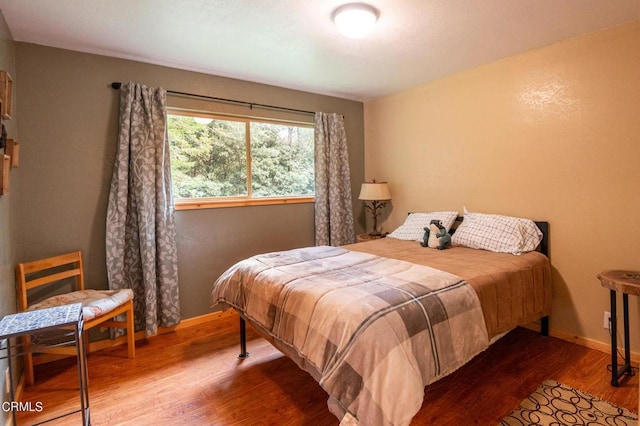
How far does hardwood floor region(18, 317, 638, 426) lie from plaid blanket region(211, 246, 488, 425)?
1.24ft

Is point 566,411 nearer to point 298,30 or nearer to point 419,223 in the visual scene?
point 419,223

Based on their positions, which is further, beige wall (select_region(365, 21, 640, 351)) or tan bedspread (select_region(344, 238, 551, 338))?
beige wall (select_region(365, 21, 640, 351))

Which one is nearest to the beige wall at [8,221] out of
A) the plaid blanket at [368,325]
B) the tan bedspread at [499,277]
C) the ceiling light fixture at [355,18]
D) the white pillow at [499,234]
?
the plaid blanket at [368,325]

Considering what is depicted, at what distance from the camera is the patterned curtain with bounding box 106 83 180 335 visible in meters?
2.67

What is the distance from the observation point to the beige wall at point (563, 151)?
231cm

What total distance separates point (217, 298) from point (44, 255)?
1.35 metres

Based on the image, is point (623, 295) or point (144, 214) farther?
point (144, 214)

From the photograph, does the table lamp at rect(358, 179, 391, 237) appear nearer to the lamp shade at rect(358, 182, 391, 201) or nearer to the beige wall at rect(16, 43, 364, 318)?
the lamp shade at rect(358, 182, 391, 201)

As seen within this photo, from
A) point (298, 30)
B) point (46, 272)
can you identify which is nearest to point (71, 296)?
point (46, 272)

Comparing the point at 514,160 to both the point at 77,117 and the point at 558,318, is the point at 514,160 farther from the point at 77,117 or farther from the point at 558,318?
the point at 77,117

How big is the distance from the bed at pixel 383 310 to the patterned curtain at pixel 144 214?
73cm

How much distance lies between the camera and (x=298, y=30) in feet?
7.59

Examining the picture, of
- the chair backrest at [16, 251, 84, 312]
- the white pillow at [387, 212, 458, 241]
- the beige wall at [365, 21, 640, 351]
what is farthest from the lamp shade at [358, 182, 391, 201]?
the chair backrest at [16, 251, 84, 312]

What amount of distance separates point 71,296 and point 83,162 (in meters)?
1.04
